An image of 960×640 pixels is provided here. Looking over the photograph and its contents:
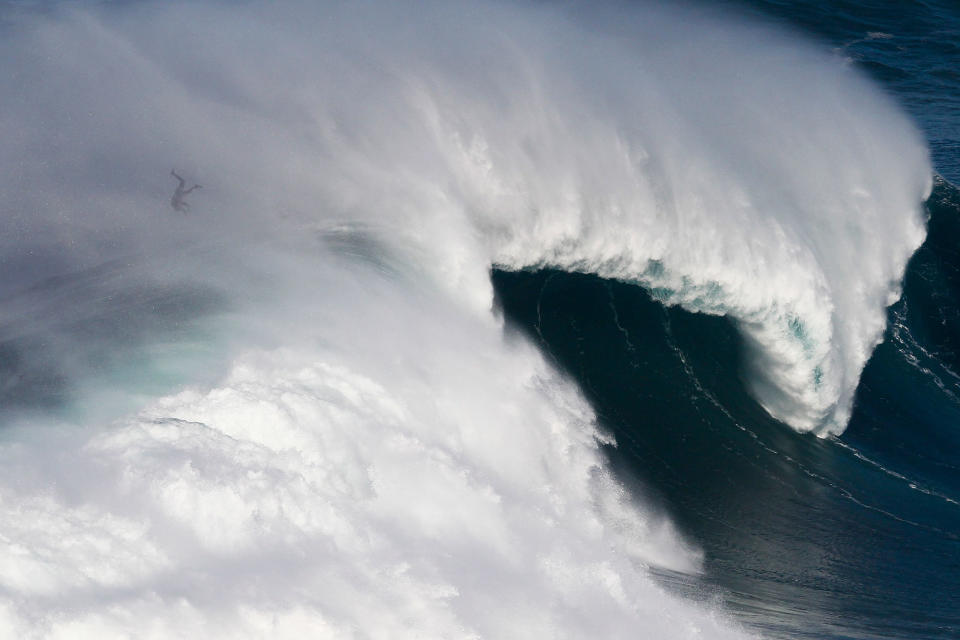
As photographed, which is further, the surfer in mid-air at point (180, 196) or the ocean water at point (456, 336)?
the surfer in mid-air at point (180, 196)

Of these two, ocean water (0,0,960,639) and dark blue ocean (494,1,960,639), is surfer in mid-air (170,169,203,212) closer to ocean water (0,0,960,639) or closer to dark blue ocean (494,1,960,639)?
ocean water (0,0,960,639)

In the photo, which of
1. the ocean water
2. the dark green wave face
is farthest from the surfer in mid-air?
the dark green wave face

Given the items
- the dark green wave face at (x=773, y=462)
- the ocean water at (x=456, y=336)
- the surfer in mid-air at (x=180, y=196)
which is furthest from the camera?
the surfer in mid-air at (x=180, y=196)

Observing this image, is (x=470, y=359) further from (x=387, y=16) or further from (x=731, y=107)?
(x=731, y=107)

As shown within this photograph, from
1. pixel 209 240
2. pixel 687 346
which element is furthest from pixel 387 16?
pixel 687 346

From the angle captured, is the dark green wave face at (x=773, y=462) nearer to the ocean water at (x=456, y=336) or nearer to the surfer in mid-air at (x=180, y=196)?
the ocean water at (x=456, y=336)

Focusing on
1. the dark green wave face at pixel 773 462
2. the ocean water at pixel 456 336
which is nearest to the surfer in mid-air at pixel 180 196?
the ocean water at pixel 456 336

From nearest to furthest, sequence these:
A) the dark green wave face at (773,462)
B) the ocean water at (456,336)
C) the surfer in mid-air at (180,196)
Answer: the ocean water at (456,336) → the dark green wave face at (773,462) → the surfer in mid-air at (180,196)
